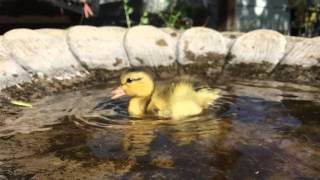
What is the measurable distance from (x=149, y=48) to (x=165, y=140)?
1.93 meters

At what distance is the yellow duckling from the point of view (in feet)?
12.5

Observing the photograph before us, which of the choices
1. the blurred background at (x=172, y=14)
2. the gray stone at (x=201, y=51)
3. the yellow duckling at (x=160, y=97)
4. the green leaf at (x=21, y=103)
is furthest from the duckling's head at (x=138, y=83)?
the blurred background at (x=172, y=14)

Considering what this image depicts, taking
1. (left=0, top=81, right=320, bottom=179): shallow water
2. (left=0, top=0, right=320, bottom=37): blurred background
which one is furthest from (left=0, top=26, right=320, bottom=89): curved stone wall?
(left=0, top=0, right=320, bottom=37): blurred background

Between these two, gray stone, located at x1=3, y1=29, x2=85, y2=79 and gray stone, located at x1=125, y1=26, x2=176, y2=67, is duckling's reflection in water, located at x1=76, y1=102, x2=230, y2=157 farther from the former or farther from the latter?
gray stone, located at x1=125, y1=26, x2=176, y2=67

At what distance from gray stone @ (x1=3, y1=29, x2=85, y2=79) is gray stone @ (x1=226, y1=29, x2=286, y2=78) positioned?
1228mm

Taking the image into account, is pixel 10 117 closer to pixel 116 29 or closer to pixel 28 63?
pixel 28 63

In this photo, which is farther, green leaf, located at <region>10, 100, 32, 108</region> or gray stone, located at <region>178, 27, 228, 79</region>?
gray stone, located at <region>178, 27, 228, 79</region>

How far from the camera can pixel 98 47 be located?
499 cm

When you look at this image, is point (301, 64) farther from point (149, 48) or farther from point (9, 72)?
point (9, 72)

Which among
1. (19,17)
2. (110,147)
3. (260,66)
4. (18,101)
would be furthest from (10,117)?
(19,17)

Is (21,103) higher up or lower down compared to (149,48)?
lower down

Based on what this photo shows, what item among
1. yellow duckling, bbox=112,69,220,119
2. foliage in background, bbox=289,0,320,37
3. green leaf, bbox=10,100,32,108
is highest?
yellow duckling, bbox=112,69,220,119

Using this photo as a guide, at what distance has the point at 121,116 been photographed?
3.91 metres

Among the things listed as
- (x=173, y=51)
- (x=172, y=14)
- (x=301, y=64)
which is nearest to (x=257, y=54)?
(x=301, y=64)
